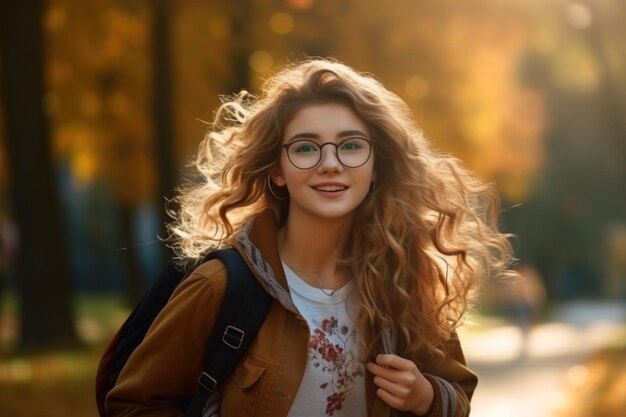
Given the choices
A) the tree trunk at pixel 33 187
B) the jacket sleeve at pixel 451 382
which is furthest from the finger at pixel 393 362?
the tree trunk at pixel 33 187

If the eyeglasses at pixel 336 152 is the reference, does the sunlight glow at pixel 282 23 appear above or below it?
below

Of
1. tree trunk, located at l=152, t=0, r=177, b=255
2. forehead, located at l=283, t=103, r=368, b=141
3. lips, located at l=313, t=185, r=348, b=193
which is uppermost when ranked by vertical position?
forehead, located at l=283, t=103, r=368, b=141

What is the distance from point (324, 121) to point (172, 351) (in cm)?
88

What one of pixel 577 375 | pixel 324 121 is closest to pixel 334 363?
pixel 324 121

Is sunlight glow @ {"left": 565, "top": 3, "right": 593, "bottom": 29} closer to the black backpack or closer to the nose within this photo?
the nose

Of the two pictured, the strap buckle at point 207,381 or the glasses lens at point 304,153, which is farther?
the glasses lens at point 304,153

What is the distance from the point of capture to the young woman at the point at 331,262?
432 centimetres

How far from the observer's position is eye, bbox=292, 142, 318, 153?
4516 millimetres

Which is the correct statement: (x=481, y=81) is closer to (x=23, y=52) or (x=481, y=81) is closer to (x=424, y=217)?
(x=23, y=52)

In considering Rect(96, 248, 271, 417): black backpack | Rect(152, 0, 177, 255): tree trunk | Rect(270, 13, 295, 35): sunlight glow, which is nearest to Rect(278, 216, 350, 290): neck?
Rect(96, 248, 271, 417): black backpack

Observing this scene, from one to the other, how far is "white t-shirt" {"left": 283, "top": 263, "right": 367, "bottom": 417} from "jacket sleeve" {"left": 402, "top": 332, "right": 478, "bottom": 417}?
24cm

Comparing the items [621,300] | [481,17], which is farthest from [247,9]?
[621,300]

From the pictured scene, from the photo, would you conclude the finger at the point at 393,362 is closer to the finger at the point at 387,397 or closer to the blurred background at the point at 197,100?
the finger at the point at 387,397

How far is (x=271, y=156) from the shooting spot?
15.4 feet
